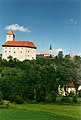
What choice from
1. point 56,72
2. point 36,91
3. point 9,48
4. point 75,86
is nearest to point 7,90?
point 36,91

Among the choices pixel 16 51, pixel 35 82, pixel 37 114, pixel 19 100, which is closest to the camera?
pixel 37 114

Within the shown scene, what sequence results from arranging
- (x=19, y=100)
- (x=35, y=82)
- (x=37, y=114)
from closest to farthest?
(x=37, y=114)
(x=19, y=100)
(x=35, y=82)

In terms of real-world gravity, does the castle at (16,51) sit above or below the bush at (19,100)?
above

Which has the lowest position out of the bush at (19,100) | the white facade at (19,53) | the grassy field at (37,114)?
the grassy field at (37,114)

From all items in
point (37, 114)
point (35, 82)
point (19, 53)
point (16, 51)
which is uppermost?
point (16, 51)

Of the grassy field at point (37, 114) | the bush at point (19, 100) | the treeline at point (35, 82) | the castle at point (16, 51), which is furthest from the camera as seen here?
the castle at point (16, 51)

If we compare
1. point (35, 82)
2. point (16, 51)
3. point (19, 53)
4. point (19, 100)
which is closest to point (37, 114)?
point (19, 100)

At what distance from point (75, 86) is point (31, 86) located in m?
1.48

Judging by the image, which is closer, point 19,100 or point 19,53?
point 19,100

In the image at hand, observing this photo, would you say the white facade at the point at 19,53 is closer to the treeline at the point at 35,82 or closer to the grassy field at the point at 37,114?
the treeline at the point at 35,82

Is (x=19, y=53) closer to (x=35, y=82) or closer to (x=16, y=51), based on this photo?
(x=16, y=51)

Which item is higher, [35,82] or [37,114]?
[35,82]

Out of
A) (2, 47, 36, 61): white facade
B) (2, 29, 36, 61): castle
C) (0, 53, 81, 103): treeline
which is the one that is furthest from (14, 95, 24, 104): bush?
(2, 47, 36, 61): white facade

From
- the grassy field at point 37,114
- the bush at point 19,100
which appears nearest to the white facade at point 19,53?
the bush at point 19,100
